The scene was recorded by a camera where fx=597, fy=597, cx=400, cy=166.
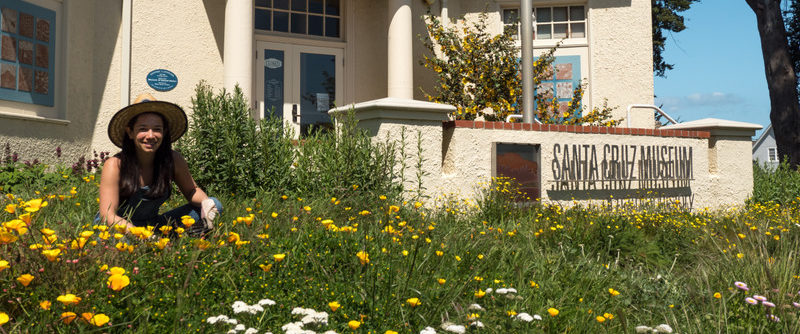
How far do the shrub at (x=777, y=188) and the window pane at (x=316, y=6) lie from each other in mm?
7714

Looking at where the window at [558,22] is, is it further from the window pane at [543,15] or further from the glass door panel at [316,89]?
the glass door panel at [316,89]

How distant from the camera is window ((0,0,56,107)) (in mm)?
7727

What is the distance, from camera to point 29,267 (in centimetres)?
243

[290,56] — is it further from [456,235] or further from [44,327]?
[44,327]

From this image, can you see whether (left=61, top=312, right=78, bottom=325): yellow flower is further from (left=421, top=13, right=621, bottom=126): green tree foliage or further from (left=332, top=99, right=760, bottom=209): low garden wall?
(left=421, top=13, right=621, bottom=126): green tree foliage

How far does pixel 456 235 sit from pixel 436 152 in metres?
2.37

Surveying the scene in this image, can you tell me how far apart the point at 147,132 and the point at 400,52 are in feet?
21.6

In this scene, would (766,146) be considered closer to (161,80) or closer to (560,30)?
(560,30)

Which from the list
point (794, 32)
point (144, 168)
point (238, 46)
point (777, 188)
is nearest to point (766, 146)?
point (794, 32)

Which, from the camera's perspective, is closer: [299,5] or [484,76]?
[484,76]

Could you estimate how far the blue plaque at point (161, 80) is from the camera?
9.02m

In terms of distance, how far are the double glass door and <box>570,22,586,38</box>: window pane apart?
15.4ft

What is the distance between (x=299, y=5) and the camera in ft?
34.5

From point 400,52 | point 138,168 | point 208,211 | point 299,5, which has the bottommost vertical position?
point 208,211
